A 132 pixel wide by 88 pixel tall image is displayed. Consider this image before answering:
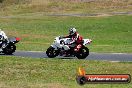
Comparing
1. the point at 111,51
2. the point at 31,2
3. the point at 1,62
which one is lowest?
the point at 31,2

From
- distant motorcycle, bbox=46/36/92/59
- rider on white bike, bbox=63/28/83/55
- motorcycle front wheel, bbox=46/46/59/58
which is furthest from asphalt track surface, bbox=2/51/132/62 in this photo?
rider on white bike, bbox=63/28/83/55

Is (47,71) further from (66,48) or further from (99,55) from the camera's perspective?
(99,55)

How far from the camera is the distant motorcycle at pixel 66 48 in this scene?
25734mm

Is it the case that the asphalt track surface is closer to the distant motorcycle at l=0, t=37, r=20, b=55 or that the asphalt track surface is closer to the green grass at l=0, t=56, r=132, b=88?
the distant motorcycle at l=0, t=37, r=20, b=55

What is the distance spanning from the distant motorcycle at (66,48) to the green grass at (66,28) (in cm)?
1297

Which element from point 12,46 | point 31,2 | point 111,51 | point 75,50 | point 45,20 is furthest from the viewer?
point 31,2

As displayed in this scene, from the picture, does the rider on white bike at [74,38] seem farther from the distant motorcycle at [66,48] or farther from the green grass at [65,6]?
the green grass at [65,6]

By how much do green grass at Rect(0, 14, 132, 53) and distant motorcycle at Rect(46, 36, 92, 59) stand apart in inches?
511

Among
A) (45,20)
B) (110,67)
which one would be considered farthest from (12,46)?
(45,20)

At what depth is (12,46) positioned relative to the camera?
2820 cm

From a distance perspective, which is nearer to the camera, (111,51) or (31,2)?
(111,51)

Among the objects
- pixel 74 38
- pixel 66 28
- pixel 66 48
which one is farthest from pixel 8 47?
pixel 66 28

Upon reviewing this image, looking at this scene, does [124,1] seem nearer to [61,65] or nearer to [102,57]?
[102,57]

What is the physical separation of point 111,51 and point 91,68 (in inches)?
380
